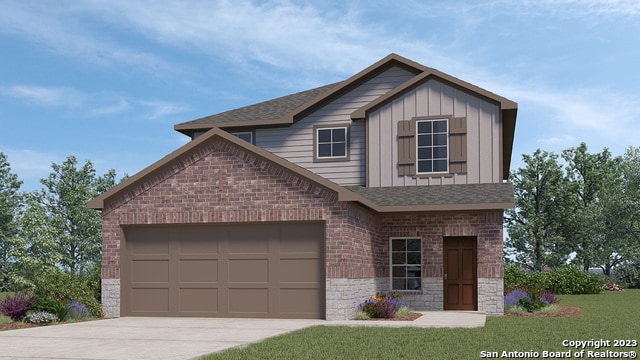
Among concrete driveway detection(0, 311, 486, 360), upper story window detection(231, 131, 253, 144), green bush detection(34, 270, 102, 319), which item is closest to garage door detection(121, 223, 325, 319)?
concrete driveway detection(0, 311, 486, 360)

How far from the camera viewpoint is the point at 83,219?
53406 millimetres

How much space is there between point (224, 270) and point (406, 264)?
589 cm

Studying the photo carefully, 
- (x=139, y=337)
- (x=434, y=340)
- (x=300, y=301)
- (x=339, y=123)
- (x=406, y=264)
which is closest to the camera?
(x=434, y=340)

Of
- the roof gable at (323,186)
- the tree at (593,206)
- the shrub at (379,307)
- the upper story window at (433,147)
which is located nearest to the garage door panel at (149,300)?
the roof gable at (323,186)

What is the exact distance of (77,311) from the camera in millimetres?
19938

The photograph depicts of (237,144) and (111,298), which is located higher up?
(237,144)

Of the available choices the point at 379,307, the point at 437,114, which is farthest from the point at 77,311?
the point at 437,114

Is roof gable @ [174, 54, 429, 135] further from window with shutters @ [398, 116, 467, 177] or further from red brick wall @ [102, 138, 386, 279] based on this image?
red brick wall @ [102, 138, 386, 279]

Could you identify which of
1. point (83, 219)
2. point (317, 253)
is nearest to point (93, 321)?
point (317, 253)

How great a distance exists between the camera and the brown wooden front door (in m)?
22.2

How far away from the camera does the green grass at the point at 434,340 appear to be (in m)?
12.1

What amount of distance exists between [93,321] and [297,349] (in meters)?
8.40

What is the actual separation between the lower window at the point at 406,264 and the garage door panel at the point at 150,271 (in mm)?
6890

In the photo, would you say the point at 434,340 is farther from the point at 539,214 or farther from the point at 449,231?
the point at 539,214
